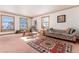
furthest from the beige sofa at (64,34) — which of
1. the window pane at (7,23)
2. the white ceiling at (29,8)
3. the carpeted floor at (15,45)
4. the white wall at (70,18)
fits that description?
the window pane at (7,23)

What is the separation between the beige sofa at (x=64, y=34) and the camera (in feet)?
5.65

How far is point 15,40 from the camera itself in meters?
1.88

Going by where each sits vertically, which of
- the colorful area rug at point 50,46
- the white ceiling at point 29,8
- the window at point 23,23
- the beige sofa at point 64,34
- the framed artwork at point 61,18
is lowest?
the colorful area rug at point 50,46

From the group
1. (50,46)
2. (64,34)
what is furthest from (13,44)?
(64,34)

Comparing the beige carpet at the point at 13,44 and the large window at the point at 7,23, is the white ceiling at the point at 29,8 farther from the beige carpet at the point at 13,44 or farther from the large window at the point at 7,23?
the beige carpet at the point at 13,44

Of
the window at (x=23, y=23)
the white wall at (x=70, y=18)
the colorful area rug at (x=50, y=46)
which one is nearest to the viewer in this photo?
the white wall at (x=70, y=18)

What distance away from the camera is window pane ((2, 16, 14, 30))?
1.76 m

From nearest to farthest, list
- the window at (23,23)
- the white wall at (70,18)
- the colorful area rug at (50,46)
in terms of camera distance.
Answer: the white wall at (70,18)
the colorful area rug at (50,46)
the window at (23,23)

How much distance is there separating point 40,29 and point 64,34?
0.65 meters

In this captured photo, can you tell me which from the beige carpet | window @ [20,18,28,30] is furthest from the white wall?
the beige carpet

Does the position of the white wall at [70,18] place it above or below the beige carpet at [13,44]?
above

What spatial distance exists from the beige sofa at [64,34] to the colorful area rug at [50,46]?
0.14 m

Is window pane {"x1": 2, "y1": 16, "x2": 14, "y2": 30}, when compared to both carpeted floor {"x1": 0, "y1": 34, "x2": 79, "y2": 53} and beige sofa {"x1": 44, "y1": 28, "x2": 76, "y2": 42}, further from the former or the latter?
beige sofa {"x1": 44, "y1": 28, "x2": 76, "y2": 42}
